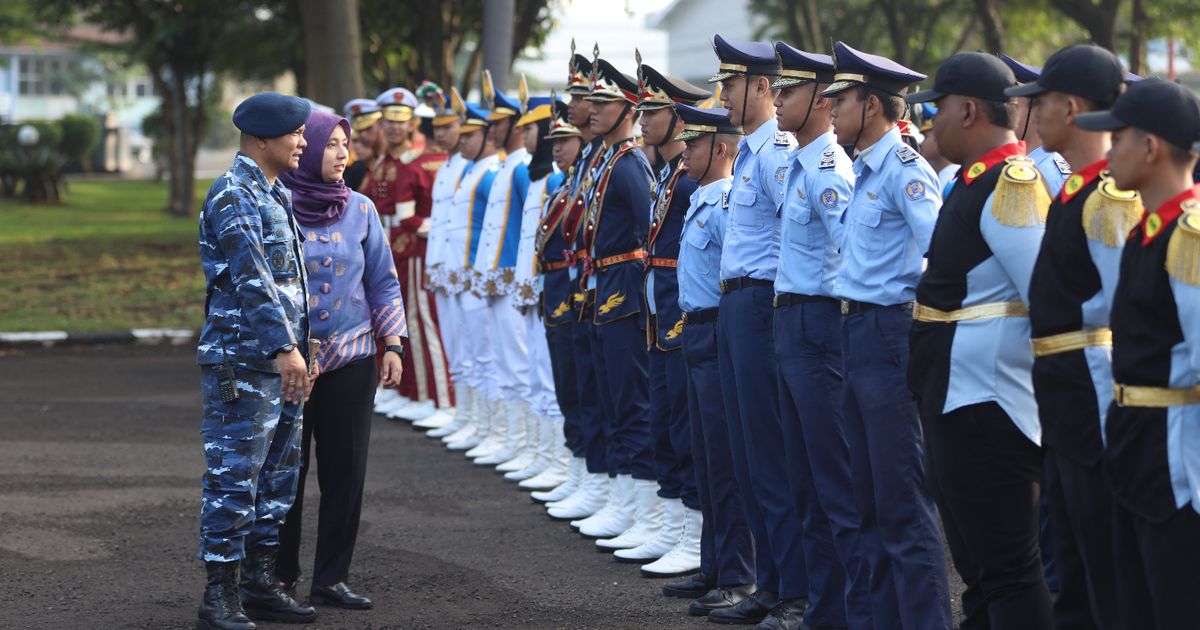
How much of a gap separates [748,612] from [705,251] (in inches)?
59.7

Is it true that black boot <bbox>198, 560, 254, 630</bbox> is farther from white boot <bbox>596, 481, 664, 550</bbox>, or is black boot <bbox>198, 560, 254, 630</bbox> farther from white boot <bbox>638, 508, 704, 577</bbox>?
white boot <bbox>596, 481, 664, 550</bbox>

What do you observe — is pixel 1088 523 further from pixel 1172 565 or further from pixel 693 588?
pixel 693 588

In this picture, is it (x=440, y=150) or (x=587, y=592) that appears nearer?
(x=587, y=592)

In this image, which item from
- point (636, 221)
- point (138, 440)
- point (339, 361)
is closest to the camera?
point (339, 361)

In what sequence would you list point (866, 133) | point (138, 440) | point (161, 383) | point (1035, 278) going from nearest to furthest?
1. point (1035, 278)
2. point (866, 133)
3. point (138, 440)
4. point (161, 383)

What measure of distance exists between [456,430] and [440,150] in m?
2.33

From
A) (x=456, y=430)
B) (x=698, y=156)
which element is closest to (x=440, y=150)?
(x=456, y=430)

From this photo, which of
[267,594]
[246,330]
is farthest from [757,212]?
[267,594]

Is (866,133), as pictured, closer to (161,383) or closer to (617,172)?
(617,172)

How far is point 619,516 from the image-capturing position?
8367 millimetres

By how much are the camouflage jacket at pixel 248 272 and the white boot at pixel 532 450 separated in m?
3.79

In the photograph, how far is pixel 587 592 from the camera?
7.15 meters

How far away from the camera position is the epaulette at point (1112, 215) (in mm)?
4113

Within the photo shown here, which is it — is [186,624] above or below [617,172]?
below
